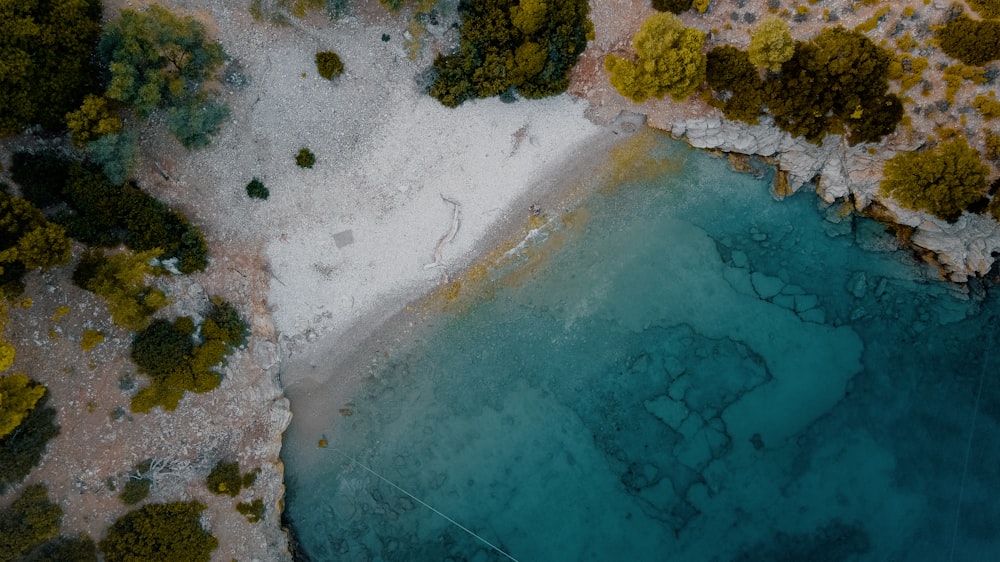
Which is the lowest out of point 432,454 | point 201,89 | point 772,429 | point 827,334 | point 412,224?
point 432,454

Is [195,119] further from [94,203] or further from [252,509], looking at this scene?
[252,509]

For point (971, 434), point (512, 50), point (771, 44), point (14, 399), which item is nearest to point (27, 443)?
point (14, 399)

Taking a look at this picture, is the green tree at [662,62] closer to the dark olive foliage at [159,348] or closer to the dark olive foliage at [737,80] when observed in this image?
the dark olive foliage at [737,80]

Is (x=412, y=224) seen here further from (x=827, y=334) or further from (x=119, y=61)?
(x=827, y=334)

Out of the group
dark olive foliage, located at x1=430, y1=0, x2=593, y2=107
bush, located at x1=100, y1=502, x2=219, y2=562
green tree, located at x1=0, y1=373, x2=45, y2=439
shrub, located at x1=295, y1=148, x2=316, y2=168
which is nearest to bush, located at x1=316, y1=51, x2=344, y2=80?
shrub, located at x1=295, y1=148, x2=316, y2=168

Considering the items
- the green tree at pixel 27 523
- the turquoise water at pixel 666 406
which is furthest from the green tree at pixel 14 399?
the turquoise water at pixel 666 406

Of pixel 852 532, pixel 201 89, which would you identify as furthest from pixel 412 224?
pixel 852 532

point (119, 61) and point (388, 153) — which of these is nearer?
point (119, 61)
